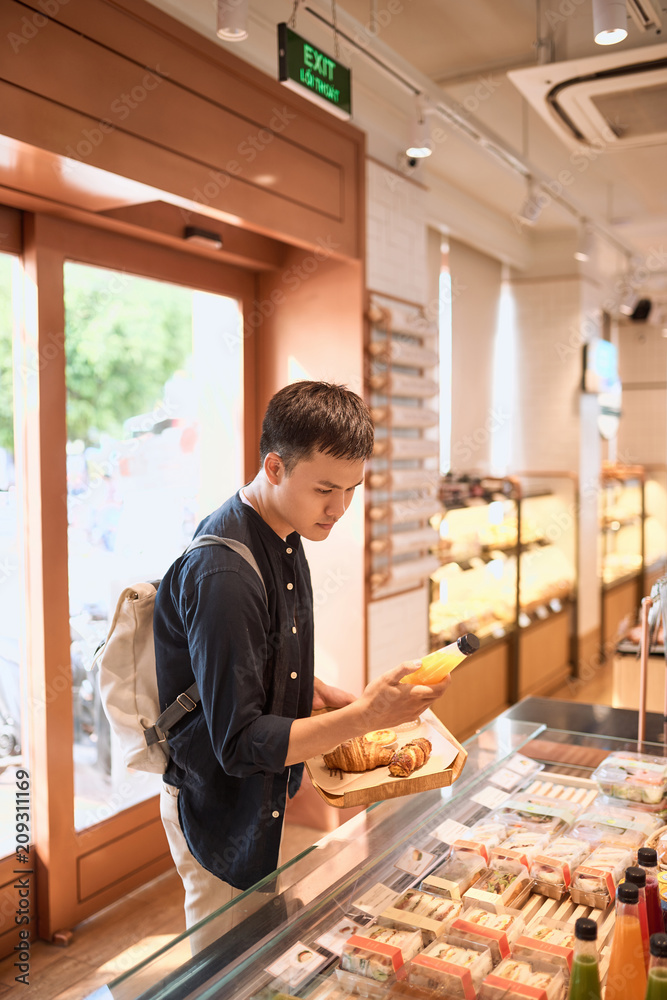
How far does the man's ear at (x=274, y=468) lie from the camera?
5.36ft

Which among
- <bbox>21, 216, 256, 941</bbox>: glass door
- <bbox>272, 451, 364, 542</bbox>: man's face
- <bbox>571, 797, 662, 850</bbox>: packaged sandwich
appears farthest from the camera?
<bbox>21, 216, 256, 941</bbox>: glass door

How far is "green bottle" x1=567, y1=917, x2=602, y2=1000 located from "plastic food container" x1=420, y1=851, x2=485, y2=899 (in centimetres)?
32

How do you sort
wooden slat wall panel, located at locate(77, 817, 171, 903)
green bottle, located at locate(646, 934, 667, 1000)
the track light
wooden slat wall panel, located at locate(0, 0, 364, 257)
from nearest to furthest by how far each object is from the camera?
green bottle, located at locate(646, 934, 667, 1000), wooden slat wall panel, located at locate(0, 0, 364, 257), wooden slat wall panel, located at locate(77, 817, 171, 903), the track light

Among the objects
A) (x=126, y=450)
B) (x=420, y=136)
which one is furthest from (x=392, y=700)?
(x=420, y=136)

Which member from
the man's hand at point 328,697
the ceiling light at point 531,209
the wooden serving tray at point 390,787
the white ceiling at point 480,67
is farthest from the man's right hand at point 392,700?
the ceiling light at point 531,209

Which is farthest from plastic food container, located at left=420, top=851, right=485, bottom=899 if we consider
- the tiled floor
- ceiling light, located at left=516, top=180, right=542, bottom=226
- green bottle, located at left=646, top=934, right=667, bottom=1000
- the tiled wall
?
ceiling light, located at left=516, top=180, right=542, bottom=226

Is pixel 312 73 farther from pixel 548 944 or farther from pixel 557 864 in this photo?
pixel 548 944

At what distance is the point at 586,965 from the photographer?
1.19 meters

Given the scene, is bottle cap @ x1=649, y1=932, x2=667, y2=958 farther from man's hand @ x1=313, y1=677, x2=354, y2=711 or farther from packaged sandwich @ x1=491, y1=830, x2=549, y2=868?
man's hand @ x1=313, y1=677, x2=354, y2=711

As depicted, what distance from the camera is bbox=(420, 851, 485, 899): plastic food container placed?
1.49m

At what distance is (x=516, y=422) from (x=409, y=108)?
363 cm

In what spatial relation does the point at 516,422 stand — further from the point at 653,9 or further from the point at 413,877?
the point at 413,877

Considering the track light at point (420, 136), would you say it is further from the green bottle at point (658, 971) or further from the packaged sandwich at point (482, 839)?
the green bottle at point (658, 971)

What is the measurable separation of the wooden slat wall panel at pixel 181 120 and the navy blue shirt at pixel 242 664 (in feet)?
4.48
